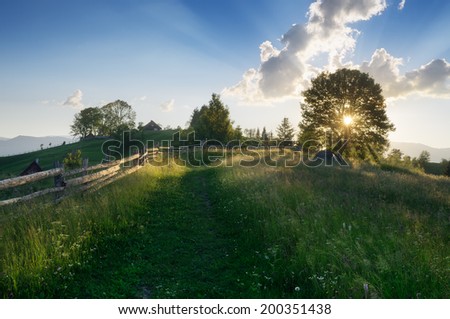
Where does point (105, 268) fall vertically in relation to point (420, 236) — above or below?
below

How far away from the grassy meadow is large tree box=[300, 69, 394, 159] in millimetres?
28006

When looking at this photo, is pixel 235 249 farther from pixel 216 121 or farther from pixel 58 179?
pixel 216 121

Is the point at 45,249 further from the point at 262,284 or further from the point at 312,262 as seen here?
the point at 312,262

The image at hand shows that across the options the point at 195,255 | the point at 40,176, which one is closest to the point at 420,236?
the point at 195,255

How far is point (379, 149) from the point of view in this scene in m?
38.7

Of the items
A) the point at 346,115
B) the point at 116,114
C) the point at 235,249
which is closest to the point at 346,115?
the point at 346,115

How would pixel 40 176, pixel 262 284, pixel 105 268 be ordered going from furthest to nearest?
pixel 40 176, pixel 105 268, pixel 262 284

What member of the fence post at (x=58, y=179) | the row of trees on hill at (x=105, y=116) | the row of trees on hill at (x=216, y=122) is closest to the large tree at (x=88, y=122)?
the row of trees on hill at (x=105, y=116)

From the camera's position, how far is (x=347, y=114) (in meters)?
37.7

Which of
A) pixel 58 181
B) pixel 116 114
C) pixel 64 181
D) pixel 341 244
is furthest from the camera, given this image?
pixel 116 114

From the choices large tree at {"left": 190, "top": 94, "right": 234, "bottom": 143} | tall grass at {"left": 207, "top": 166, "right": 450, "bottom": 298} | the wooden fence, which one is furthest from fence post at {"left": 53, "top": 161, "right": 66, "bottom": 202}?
large tree at {"left": 190, "top": 94, "right": 234, "bottom": 143}

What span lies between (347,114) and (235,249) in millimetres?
34184

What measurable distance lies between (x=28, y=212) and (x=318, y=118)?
119ft
